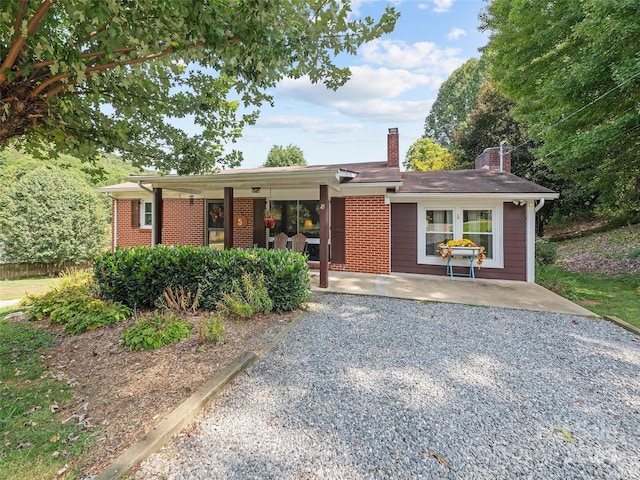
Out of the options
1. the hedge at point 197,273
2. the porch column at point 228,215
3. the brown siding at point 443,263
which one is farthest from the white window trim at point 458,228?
the porch column at point 228,215

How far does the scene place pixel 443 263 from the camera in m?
8.91

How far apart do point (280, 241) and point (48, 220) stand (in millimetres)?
8959

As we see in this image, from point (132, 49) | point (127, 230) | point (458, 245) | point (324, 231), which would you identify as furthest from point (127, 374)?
point (127, 230)

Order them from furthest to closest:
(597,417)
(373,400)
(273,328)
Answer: (273,328) → (373,400) → (597,417)

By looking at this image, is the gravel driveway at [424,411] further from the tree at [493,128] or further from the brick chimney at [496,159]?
the tree at [493,128]

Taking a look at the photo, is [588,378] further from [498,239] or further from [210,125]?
[210,125]

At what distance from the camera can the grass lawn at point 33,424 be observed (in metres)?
2.09

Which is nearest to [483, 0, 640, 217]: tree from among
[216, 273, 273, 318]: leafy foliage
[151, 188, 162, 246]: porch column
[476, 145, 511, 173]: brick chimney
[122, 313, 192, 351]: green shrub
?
[476, 145, 511, 173]: brick chimney

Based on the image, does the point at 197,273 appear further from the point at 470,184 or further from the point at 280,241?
→ the point at 470,184

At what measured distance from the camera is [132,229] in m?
12.5

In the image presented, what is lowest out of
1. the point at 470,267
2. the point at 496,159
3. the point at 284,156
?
the point at 470,267

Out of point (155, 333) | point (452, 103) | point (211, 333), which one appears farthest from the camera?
point (452, 103)

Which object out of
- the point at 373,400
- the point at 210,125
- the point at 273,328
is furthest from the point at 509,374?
the point at 210,125

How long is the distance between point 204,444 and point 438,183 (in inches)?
368
